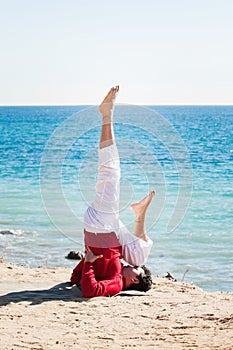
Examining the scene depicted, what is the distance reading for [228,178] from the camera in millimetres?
26641

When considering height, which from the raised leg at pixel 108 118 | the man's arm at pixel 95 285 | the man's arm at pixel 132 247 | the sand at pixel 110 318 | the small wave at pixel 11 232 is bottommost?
the small wave at pixel 11 232

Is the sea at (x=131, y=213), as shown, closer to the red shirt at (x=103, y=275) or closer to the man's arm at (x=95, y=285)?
the red shirt at (x=103, y=275)

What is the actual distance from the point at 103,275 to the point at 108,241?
1.48 feet

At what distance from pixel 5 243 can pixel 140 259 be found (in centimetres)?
606

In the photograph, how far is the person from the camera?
759cm

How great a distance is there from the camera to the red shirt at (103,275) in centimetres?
740

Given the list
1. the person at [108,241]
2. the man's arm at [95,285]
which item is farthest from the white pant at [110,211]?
the man's arm at [95,285]

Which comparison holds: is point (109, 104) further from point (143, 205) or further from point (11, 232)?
point (11, 232)

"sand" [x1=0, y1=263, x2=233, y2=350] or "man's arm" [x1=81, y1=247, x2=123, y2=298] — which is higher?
"man's arm" [x1=81, y1=247, x2=123, y2=298]

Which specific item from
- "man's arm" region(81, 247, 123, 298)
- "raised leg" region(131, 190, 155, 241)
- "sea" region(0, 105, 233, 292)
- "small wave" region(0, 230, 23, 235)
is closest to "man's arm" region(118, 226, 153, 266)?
"raised leg" region(131, 190, 155, 241)

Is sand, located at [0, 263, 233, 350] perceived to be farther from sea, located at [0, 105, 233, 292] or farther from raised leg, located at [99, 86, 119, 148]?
sea, located at [0, 105, 233, 292]

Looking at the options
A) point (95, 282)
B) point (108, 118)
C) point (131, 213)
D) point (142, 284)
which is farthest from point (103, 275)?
point (131, 213)

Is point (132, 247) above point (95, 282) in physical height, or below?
above

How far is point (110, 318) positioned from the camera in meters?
6.47
